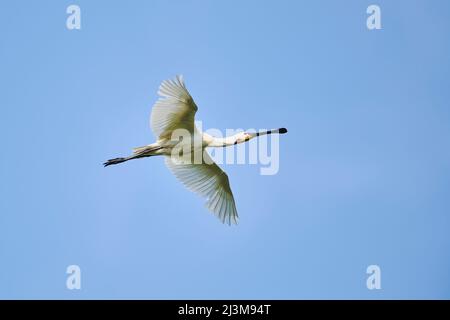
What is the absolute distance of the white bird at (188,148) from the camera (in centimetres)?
1428

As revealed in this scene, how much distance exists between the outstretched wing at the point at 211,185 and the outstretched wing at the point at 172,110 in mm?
1103

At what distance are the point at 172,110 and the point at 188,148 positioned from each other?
109 centimetres

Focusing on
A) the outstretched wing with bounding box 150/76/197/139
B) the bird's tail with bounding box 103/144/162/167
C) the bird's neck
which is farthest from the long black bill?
the bird's tail with bounding box 103/144/162/167

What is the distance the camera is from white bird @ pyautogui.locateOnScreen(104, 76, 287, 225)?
1428 centimetres

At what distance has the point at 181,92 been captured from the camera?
46.3 ft

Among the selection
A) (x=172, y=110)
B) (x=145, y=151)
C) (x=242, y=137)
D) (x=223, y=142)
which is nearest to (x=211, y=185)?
(x=223, y=142)

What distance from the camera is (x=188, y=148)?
601 inches

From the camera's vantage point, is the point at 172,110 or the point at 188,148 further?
the point at 188,148

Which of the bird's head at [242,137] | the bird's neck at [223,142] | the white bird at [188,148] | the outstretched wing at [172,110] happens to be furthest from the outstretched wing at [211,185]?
the outstretched wing at [172,110]

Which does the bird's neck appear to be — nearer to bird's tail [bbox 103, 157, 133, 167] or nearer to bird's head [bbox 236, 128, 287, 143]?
bird's head [bbox 236, 128, 287, 143]

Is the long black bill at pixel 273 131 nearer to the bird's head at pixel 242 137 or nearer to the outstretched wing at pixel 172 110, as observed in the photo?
the bird's head at pixel 242 137

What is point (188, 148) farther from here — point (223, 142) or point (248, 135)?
point (248, 135)
